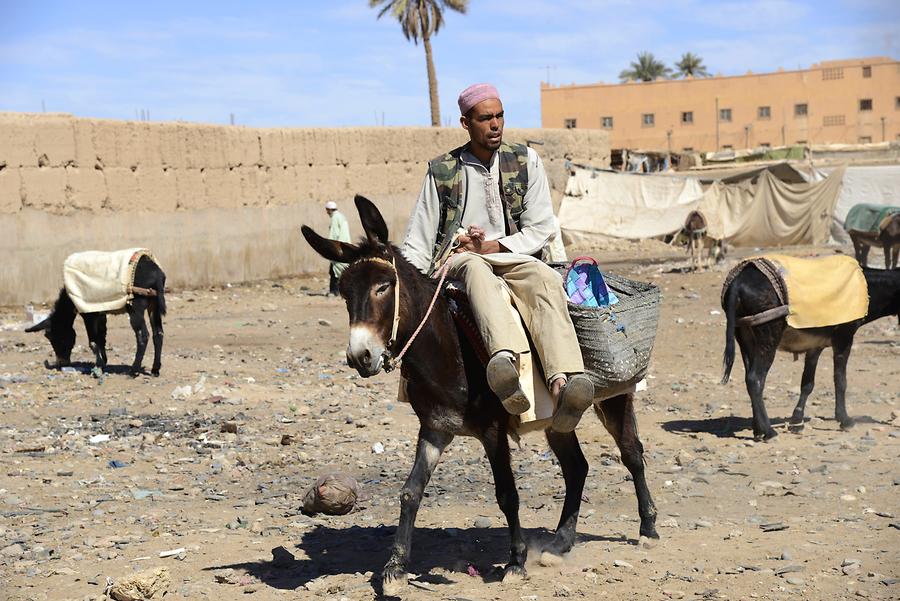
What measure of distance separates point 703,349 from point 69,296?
283 inches

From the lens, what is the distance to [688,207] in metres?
27.5

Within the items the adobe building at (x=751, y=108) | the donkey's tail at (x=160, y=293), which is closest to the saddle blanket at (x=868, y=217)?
the donkey's tail at (x=160, y=293)

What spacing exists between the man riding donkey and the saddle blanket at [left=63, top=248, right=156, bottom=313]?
674cm

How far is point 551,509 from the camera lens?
6340mm

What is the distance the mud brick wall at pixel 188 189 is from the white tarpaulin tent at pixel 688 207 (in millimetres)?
5030

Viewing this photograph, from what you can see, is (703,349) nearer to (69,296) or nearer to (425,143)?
(69,296)

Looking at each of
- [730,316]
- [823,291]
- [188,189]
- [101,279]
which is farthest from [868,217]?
[101,279]

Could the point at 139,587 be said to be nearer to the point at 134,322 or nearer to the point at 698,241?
the point at 134,322

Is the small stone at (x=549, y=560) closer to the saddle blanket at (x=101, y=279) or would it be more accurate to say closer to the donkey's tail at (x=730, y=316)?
the donkey's tail at (x=730, y=316)

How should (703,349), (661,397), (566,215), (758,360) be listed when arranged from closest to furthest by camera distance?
(758,360)
(661,397)
(703,349)
(566,215)

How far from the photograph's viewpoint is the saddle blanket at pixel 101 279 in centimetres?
1098

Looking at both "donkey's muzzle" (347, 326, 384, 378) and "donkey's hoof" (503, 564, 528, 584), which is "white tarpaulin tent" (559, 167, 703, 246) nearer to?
"donkey's hoof" (503, 564, 528, 584)

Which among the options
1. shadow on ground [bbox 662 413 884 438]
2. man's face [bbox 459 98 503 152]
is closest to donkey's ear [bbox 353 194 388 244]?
man's face [bbox 459 98 503 152]

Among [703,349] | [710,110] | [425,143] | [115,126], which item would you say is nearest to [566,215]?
[425,143]
